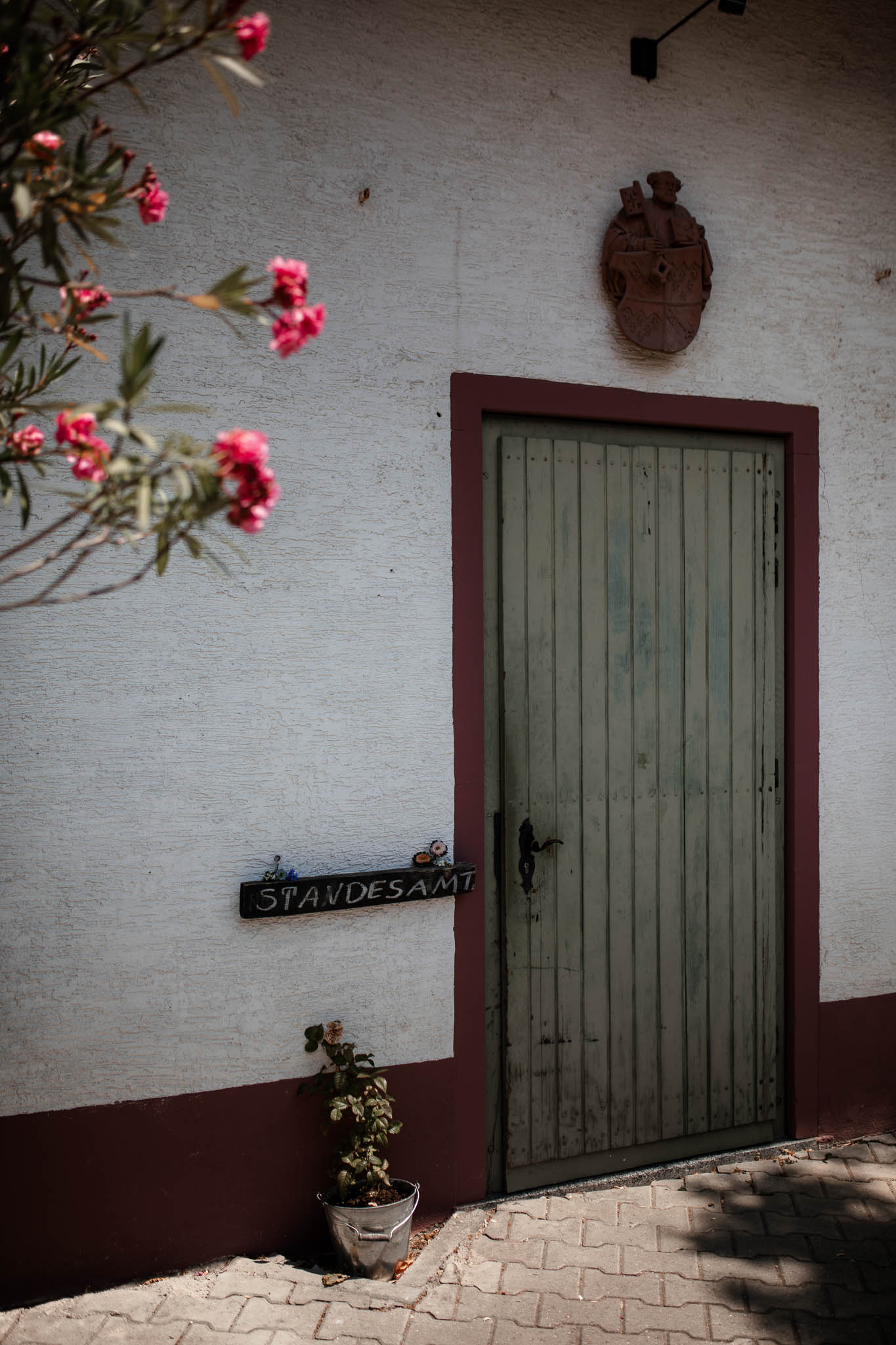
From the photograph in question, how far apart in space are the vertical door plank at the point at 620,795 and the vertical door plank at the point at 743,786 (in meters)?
0.45

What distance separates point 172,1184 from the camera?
3.00 meters

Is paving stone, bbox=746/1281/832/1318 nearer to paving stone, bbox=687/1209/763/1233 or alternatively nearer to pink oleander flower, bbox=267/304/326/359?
paving stone, bbox=687/1209/763/1233

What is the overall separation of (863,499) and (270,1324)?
3509mm

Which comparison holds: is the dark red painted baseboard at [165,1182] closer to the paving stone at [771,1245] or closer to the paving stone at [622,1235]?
the paving stone at [622,1235]

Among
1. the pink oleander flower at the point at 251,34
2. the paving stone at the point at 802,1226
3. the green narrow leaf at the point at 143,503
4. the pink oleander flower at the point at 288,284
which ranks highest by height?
the pink oleander flower at the point at 251,34

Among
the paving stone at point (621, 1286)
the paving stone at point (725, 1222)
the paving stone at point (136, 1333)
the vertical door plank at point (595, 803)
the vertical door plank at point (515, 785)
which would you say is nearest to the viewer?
the paving stone at point (136, 1333)

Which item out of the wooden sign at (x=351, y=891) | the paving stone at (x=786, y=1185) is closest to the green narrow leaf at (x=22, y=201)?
the wooden sign at (x=351, y=891)

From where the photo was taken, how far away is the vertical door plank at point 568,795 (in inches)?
141

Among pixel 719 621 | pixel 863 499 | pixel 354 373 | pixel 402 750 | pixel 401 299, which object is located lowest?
pixel 402 750

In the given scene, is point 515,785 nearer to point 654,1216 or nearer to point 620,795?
point 620,795

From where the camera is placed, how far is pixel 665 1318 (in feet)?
9.34

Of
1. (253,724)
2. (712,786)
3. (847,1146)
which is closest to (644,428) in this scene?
(712,786)

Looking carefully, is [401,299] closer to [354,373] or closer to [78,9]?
[354,373]

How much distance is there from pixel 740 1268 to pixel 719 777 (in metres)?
1.62
